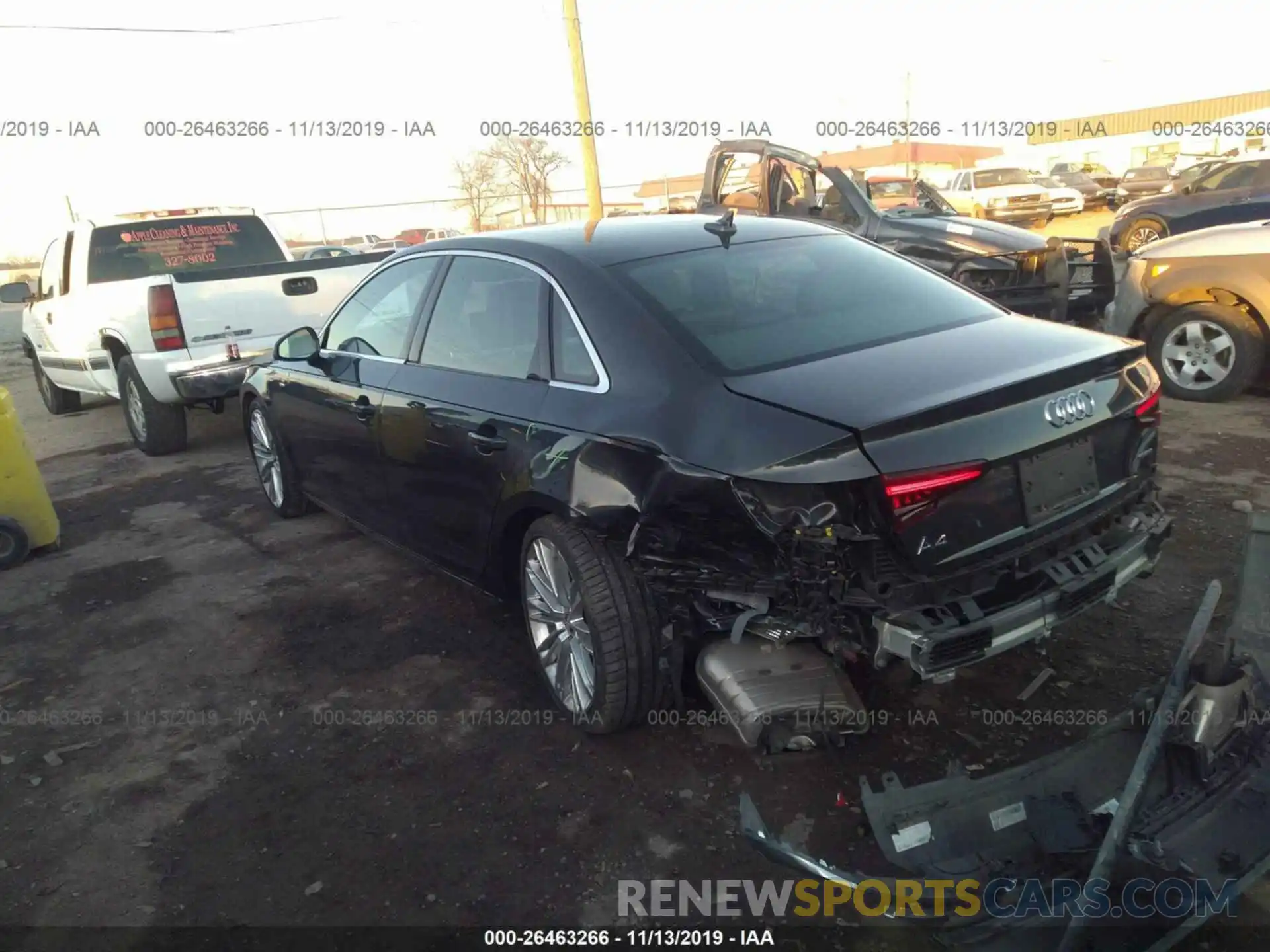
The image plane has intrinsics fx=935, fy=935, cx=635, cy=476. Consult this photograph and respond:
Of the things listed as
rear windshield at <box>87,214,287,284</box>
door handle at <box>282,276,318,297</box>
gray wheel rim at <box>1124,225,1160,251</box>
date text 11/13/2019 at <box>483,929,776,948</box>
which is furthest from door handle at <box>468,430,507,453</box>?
gray wheel rim at <box>1124,225,1160,251</box>

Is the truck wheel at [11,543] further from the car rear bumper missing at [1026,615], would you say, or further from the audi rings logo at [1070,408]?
the audi rings logo at [1070,408]

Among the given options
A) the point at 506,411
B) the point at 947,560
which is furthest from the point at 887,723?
the point at 506,411

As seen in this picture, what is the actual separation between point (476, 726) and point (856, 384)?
1.87 meters

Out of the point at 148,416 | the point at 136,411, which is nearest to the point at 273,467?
the point at 148,416

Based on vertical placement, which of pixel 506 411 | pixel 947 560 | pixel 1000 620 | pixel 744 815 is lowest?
pixel 744 815

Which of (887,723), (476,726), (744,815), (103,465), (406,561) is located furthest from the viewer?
(103,465)

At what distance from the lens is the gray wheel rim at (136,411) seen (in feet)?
25.1

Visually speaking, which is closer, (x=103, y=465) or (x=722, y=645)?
(x=722, y=645)

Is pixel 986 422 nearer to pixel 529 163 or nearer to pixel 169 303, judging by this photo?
pixel 169 303

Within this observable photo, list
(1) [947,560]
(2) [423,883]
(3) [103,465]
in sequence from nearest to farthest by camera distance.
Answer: (1) [947,560] → (2) [423,883] → (3) [103,465]

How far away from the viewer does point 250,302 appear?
7223mm

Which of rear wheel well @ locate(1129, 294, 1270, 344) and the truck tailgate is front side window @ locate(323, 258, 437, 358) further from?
rear wheel well @ locate(1129, 294, 1270, 344)

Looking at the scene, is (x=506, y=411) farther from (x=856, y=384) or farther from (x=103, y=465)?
(x=103, y=465)

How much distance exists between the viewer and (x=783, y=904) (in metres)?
2.52
